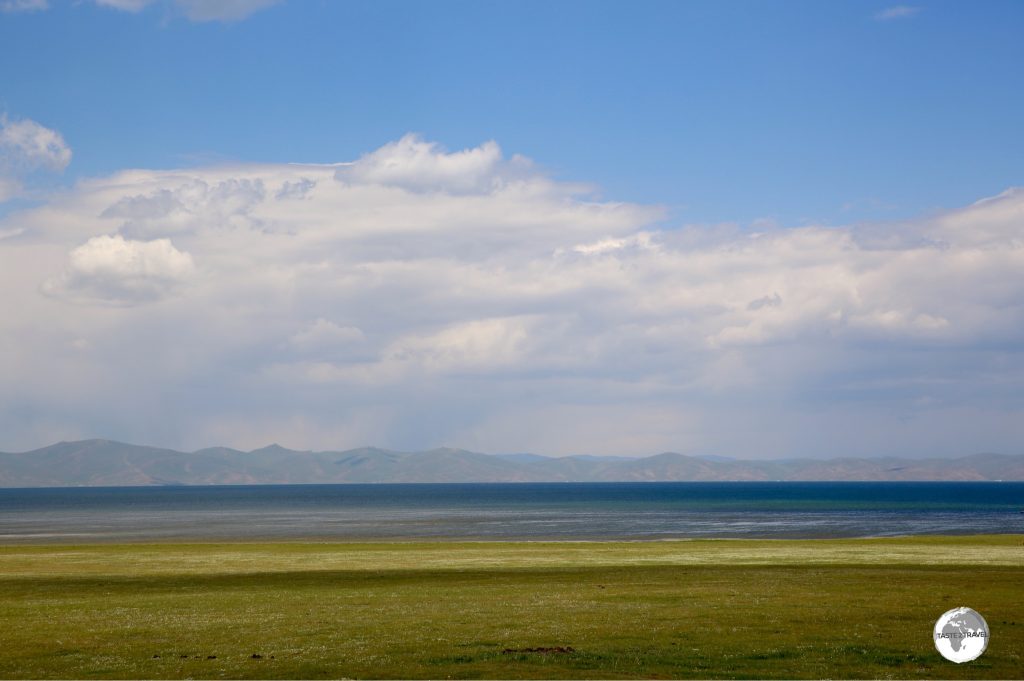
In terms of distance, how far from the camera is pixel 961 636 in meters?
22.7

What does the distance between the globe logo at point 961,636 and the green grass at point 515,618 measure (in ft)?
1.04

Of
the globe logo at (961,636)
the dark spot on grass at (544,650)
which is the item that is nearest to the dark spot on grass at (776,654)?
the globe logo at (961,636)

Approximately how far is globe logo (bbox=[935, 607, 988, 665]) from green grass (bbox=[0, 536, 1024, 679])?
0.32 m

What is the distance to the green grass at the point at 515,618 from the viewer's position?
878 inches

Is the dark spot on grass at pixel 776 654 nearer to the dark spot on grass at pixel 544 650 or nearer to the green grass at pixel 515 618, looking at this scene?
the green grass at pixel 515 618

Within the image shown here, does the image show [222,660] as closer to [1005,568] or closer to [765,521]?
[1005,568]

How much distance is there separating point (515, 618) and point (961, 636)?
12.6 metres

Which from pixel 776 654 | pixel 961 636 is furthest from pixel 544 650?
pixel 961 636

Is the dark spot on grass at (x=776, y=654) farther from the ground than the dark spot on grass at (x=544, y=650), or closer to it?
farther from the ground

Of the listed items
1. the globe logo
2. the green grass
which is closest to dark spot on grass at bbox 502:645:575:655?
the green grass

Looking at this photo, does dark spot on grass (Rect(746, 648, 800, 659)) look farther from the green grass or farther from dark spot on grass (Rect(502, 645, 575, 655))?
dark spot on grass (Rect(502, 645, 575, 655))

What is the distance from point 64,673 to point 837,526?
109797 millimetres

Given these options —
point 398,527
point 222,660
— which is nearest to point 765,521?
point 398,527

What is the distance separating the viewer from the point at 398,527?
125188mm
